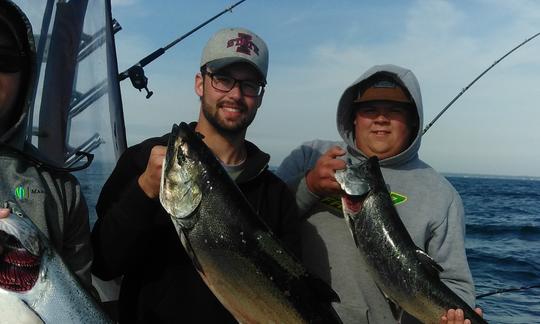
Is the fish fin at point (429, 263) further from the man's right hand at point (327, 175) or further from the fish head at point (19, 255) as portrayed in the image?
the fish head at point (19, 255)

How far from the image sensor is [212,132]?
3.60 meters

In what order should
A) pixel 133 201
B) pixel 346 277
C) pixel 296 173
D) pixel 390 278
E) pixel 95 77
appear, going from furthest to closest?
pixel 95 77, pixel 296 173, pixel 346 277, pixel 390 278, pixel 133 201

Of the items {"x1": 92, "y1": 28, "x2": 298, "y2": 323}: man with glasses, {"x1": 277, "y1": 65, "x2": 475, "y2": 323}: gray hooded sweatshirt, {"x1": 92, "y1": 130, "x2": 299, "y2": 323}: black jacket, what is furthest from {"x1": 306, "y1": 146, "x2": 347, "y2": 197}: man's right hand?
{"x1": 92, "y1": 130, "x2": 299, "y2": 323}: black jacket

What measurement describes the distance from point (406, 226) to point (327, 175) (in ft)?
2.85

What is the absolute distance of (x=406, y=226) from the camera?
4199mm

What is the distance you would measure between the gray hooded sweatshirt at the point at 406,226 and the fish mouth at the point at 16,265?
2.32 m

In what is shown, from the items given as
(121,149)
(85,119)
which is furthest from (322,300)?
(121,149)

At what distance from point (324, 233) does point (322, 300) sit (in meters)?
1.19

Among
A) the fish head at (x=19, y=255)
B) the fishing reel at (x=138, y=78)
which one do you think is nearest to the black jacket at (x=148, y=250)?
the fish head at (x=19, y=255)

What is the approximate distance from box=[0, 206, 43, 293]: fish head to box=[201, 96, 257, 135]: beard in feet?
5.42

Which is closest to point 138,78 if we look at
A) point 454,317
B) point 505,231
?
point 454,317

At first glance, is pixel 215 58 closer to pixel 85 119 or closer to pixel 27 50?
pixel 27 50

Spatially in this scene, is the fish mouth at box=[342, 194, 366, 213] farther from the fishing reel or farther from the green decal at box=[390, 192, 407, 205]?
the fishing reel

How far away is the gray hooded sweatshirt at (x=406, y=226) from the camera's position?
4.10 metres
